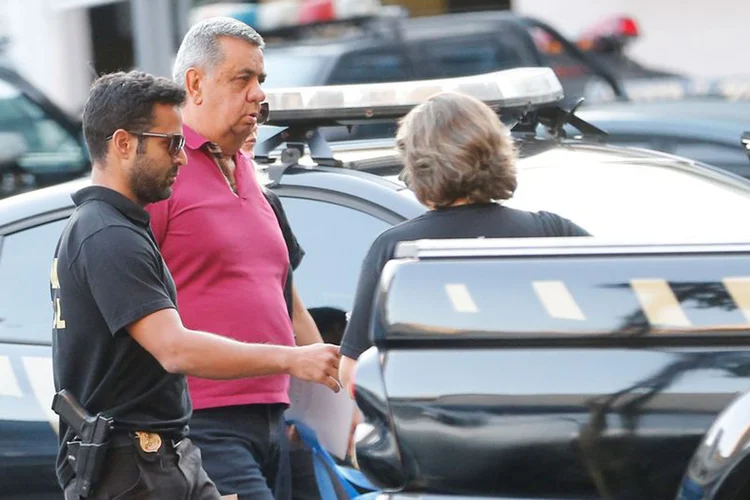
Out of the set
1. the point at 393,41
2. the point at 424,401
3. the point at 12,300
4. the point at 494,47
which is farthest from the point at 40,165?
the point at 424,401

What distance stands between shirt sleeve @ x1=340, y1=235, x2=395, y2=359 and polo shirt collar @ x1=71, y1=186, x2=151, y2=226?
1.60 feet

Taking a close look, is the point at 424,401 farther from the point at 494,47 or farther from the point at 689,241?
the point at 494,47

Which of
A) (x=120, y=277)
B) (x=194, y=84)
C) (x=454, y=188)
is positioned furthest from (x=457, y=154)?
(x=194, y=84)

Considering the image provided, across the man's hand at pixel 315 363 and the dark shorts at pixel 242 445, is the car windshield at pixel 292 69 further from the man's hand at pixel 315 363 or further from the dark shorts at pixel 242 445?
the man's hand at pixel 315 363

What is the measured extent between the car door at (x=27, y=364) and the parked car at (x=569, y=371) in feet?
5.26

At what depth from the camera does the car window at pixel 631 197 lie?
13.4ft

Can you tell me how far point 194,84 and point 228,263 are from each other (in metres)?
0.50

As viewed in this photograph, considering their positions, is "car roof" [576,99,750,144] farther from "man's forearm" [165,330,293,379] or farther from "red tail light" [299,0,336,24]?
"man's forearm" [165,330,293,379]

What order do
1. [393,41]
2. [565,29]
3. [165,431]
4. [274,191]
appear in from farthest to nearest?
[565,29] → [393,41] → [274,191] → [165,431]

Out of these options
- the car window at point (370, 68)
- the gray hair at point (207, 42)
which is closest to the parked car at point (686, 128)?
the car window at point (370, 68)

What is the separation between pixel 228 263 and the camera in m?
3.70

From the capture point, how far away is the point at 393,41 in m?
10.2

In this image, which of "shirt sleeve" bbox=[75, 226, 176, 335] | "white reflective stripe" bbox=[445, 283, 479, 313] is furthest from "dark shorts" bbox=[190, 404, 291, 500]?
"white reflective stripe" bbox=[445, 283, 479, 313]

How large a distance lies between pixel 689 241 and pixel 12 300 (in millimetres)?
2148
